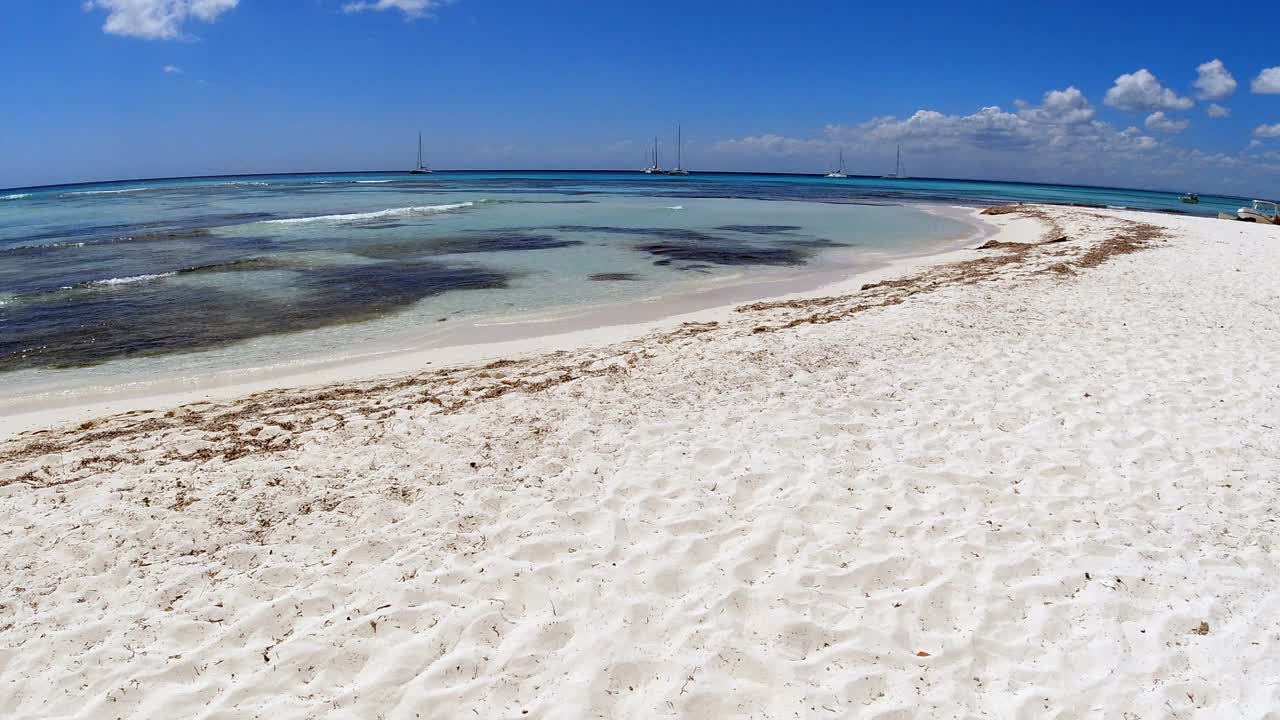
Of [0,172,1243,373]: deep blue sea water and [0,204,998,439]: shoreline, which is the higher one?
[0,172,1243,373]: deep blue sea water

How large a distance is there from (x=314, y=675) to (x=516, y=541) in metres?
1.39

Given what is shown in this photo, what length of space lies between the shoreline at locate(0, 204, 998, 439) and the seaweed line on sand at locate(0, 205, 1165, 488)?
53 centimetres

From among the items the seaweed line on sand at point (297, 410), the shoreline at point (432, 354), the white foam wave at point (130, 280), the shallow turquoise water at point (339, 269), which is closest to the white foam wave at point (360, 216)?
the shallow turquoise water at point (339, 269)

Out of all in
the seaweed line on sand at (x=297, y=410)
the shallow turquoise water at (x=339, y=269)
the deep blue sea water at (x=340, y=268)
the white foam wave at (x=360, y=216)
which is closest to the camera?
the seaweed line on sand at (x=297, y=410)

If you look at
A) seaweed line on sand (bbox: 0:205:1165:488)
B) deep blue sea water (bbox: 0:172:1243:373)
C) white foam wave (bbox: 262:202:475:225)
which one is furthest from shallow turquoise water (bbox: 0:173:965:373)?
seaweed line on sand (bbox: 0:205:1165:488)

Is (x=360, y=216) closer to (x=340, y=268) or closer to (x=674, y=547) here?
(x=340, y=268)

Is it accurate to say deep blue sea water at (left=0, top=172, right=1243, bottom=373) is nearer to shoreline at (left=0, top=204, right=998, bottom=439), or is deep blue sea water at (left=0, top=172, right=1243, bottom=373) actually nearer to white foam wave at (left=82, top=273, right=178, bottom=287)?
white foam wave at (left=82, top=273, right=178, bottom=287)

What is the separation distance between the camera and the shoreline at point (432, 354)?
25.9 ft

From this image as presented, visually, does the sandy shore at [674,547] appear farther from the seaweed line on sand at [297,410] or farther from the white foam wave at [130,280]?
the white foam wave at [130,280]

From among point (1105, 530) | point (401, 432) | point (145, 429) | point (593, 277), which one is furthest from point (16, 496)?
point (593, 277)

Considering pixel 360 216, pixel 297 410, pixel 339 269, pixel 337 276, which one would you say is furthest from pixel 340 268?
pixel 360 216

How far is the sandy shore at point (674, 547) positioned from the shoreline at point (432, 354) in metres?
0.83

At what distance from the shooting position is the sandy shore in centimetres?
322

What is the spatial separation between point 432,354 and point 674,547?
671 centimetres
